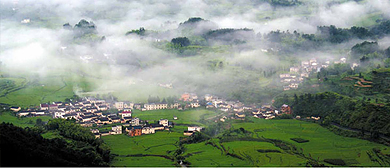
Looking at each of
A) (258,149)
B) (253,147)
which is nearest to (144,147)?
(253,147)

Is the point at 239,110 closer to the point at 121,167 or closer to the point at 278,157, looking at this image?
the point at 278,157

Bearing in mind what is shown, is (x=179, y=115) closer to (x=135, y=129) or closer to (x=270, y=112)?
(x=135, y=129)

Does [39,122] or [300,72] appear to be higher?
[300,72]

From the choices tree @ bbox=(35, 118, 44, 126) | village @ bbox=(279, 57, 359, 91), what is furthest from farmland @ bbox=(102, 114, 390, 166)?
village @ bbox=(279, 57, 359, 91)

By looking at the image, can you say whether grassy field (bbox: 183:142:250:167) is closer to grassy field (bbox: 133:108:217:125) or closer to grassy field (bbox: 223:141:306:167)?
grassy field (bbox: 223:141:306:167)

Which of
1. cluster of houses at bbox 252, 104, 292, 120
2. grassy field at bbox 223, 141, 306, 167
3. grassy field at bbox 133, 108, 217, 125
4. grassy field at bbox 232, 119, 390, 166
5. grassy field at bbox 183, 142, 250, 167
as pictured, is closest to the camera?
grassy field at bbox 223, 141, 306, 167
